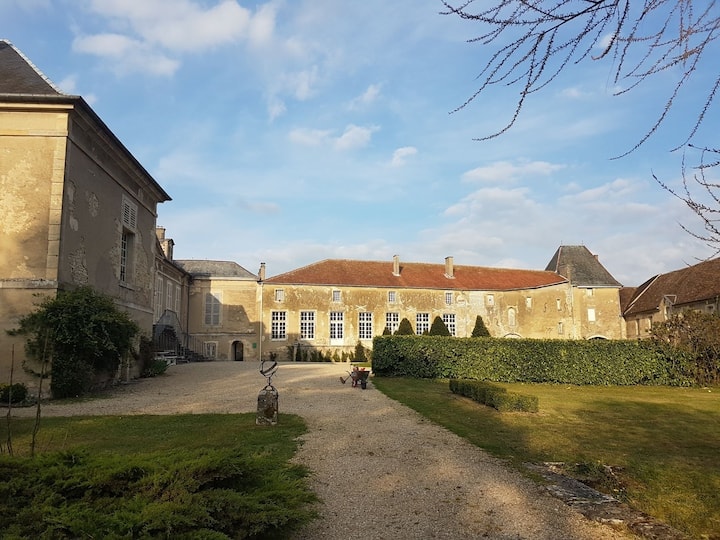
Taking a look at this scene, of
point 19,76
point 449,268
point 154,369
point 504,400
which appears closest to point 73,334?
point 154,369

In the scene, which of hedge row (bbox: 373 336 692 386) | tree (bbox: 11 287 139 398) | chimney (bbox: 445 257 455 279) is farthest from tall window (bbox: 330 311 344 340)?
tree (bbox: 11 287 139 398)

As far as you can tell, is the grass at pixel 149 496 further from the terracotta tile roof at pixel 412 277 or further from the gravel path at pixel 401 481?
the terracotta tile roof at pixel 412 277

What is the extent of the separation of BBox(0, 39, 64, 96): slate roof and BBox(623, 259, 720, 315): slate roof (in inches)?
1137

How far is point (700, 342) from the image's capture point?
17.5 m

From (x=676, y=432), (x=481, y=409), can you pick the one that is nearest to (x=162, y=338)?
(x=481, y=409)

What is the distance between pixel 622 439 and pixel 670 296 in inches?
1063

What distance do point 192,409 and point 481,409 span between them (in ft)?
18.4

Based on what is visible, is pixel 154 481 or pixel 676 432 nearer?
pixel 154 481

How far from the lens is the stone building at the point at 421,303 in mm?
31391

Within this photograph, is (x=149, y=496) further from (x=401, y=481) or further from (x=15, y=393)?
(x=15, y=393)

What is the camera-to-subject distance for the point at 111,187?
13930 mm

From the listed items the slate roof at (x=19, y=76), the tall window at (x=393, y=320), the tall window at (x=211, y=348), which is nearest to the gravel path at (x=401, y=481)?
the slate roof at (x=19, y=76)

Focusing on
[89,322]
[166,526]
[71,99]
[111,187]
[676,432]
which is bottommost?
[676,432]

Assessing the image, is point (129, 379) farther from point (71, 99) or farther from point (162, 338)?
point (162, 338)
